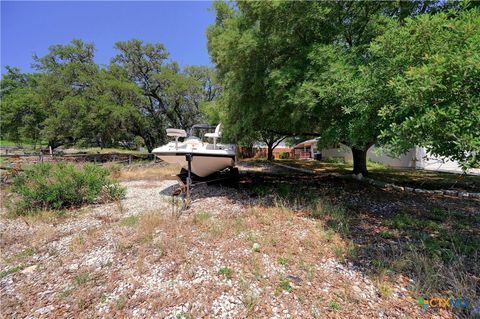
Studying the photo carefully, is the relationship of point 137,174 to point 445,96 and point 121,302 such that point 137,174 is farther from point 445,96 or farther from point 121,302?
point 445,96

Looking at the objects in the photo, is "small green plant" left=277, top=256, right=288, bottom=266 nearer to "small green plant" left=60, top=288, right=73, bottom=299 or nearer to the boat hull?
"small green plant" left=60, top=288, right=73, bottom=299

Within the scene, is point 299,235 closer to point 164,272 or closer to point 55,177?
point 164,272

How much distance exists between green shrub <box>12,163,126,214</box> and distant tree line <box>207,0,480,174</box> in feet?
14.2

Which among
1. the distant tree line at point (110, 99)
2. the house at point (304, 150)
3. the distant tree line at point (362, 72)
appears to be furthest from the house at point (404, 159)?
the distant tree line at point (110, 99)

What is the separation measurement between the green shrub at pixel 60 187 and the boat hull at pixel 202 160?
1.87 meters

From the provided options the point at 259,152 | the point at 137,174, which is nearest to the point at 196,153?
the point at 137,174

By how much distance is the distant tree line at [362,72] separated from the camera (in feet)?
8.63

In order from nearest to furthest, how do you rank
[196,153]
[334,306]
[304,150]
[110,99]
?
[334,306], [196,153], [110,99], [304,150]

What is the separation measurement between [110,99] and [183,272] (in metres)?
18.2

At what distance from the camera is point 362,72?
434cm

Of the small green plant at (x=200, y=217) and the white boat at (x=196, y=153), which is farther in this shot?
the white boat at (x=196, y=153)

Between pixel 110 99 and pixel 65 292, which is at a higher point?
pixel 110 99

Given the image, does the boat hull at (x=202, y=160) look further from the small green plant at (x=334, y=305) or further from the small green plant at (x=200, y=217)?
the small green plant at (x=334, y=305)

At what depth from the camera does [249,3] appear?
245 inches
